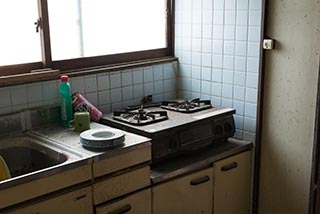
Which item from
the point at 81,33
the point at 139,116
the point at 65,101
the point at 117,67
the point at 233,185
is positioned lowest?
the point at 233,185

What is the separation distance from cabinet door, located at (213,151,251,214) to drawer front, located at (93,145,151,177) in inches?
20.2

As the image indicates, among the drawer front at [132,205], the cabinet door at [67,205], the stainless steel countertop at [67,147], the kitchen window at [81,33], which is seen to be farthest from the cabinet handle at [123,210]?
the kitchen window at [81,33]

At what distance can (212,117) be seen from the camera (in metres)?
2.48

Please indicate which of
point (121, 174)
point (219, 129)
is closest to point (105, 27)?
point (219, 129)

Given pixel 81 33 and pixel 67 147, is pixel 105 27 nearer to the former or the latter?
pixel 81 33

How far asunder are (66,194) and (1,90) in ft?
2.21

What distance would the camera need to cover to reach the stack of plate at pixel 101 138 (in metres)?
1.97

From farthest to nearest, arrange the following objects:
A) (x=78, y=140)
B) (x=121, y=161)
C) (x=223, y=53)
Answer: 1. (x=223, y=53)
2. (x=78, y=140)
3. (x=121, y=161)

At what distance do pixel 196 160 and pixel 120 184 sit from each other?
51 centimetres

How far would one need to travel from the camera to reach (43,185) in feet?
5.75

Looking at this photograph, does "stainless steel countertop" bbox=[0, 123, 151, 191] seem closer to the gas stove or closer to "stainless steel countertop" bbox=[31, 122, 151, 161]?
"stainless steel countertop" bbox=[31, 122, 151, 161]

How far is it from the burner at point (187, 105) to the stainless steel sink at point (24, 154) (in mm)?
852

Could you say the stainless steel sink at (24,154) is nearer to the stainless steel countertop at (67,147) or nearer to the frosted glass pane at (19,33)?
the stainless steel countertop at (67,147)

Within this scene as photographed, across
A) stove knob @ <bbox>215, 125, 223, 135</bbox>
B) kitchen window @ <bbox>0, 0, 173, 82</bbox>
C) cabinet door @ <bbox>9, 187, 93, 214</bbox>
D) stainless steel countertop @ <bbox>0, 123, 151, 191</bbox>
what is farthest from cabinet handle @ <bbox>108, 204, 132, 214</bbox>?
kitchen window @ <bbox>0, 0, 173, 82</bbox>
